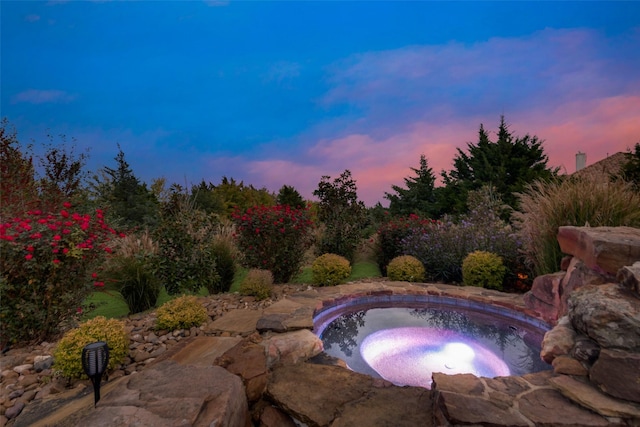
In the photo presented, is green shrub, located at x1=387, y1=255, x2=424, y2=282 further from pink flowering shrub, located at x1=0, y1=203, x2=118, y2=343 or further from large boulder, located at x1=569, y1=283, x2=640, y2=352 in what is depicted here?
pink flowering shrub, located at x1=0, y1=203, x2=118, y2=343

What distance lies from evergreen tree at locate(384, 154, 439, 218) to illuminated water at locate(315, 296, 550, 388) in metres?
14.1

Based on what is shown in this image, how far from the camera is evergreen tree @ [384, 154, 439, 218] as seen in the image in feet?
60.3

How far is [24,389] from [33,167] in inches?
377

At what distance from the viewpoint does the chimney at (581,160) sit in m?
17.0

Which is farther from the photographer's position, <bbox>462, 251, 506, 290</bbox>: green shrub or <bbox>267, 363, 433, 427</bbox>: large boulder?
<bbox>462, 251, 506, 290</bbox>: green shrub

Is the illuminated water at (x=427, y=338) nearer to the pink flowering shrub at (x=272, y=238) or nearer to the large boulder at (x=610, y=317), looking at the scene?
the large boulder at (x=610, y=317)

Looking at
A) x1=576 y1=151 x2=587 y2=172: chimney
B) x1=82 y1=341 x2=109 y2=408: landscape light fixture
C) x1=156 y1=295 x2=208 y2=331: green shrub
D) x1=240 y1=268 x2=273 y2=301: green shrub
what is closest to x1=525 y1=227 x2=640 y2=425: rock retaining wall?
x1=82 y1=341 x2=109 y2=408: landscape light fixture

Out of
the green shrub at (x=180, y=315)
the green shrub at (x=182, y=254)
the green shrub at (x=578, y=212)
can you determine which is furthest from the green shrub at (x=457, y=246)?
the green shrub at (x=180, y=315)

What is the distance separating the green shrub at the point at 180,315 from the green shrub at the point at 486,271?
446 centimetres

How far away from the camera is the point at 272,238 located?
19.7 ft

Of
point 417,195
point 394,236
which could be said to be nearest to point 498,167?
point 417,195

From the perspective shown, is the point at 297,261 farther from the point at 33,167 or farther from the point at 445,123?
the point at 33,167

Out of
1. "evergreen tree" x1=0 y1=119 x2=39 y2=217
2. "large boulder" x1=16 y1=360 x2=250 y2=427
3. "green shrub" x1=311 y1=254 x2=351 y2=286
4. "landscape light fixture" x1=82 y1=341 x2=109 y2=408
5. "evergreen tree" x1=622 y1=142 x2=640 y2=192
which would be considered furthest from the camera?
"evergreen tree" x1=622 y1=142 x2=640 y2=192

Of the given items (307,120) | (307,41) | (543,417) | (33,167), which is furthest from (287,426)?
(33,167)
